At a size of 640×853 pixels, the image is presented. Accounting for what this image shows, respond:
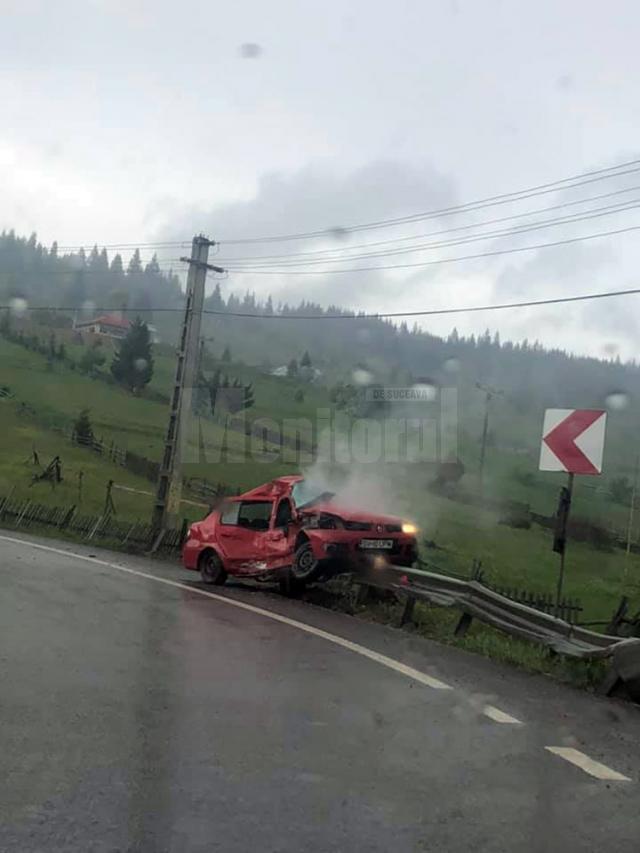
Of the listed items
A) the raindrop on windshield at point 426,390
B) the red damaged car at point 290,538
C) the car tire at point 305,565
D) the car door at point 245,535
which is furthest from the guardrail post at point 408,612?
the raindrop on windshield at point 426,390

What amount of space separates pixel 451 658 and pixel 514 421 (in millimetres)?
35243

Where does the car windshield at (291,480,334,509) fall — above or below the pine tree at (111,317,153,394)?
below

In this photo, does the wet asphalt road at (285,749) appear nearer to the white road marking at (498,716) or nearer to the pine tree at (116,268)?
the white road marking at (498,716)

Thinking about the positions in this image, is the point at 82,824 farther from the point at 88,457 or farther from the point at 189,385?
the point at 88,457

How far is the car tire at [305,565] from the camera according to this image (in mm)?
13234

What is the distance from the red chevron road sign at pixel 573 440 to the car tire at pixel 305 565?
412 cm

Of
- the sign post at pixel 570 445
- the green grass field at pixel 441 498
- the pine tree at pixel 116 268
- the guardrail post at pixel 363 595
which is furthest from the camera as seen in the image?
the pine tree at pixel 116 268

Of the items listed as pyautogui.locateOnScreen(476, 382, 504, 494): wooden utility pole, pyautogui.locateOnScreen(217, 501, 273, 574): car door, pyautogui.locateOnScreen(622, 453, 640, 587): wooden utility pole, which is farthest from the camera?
pyautogui.locateOnScreen(476, 382, 504, 494): wooden utility pole

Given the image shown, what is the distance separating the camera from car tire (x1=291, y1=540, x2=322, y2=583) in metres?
13.2

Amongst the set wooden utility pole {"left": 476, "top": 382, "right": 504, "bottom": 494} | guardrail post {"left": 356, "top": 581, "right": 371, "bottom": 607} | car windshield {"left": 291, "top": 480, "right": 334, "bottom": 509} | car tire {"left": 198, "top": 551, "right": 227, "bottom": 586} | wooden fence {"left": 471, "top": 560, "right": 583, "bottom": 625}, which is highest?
wooden utility pole {"left": 476, "top": 382, "right": 504, "bottom": 494}

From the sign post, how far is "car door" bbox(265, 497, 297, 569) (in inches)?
186

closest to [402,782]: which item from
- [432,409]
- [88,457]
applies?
[432,409]

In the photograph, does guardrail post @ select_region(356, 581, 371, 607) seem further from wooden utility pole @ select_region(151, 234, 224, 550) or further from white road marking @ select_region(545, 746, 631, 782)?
wooden utility pole @ select_region(151, 234, 224, 550)

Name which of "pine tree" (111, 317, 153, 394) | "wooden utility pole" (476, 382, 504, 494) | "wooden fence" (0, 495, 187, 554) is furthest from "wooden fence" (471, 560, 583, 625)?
"pine tree" (111, 317, 153, 394)
